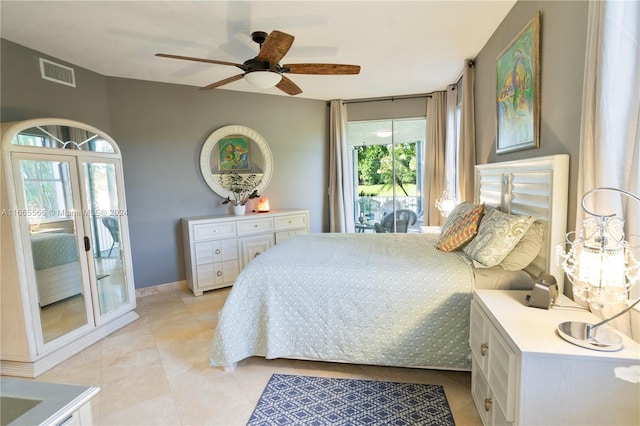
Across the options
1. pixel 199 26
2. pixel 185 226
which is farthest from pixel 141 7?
pixel 185 226

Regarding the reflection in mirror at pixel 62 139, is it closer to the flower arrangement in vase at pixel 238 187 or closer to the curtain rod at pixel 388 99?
the flower arrangement in vase at pixel 238 187

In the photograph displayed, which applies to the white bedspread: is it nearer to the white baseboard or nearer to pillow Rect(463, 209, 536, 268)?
pillow Rect(463, 209, 536, 268)

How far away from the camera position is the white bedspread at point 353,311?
1980mm

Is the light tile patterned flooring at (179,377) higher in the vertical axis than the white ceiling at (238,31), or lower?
lower

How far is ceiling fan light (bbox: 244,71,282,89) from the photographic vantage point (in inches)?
96.6

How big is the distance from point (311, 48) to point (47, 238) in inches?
105

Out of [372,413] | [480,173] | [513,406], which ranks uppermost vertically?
[480,173]

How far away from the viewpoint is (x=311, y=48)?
2971 millimetres

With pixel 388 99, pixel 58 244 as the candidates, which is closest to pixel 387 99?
pixel 388 99

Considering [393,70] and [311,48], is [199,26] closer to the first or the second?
[311,48]

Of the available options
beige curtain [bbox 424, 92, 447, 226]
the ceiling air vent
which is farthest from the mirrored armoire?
beige curtain [bbox 424, 92, 447, 226]

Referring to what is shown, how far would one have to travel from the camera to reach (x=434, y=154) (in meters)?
4.61

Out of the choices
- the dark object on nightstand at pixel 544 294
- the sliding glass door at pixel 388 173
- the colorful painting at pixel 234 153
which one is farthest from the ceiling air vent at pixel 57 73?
the dark object on nightstand at pixel 544 294

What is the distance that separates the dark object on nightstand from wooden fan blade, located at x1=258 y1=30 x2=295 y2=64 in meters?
1.94
